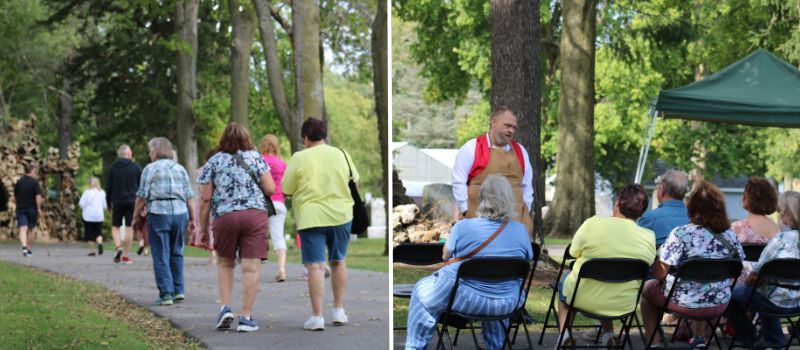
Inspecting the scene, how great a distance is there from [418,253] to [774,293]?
245 centimetres

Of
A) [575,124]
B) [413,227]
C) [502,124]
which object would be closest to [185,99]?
[575,124]

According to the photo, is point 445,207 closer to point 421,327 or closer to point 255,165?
point 255,165

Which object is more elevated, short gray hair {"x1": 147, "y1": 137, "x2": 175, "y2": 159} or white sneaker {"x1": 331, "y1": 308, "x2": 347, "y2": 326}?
short gray hair {"x1": 147, "y1": 137, "x2": 175, "y2": 159}

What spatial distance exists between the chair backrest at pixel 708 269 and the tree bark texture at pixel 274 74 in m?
15.3

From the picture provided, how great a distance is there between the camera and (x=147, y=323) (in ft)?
35.1

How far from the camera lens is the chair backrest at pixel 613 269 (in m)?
7.68

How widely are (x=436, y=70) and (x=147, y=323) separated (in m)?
32.1

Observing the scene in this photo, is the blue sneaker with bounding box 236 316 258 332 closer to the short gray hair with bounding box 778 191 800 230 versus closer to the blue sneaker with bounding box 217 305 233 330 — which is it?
the blue sneaker with bounding box 217 305 233 330

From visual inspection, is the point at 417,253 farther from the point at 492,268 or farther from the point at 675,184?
the point at 675,184

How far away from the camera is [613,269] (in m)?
7.74

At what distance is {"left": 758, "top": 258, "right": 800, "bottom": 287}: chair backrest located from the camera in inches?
325

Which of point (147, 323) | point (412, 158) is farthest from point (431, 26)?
point (412, 158)

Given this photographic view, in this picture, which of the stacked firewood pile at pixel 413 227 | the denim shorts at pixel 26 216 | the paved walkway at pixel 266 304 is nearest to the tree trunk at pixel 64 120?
the denim shorts at pixel 26 216

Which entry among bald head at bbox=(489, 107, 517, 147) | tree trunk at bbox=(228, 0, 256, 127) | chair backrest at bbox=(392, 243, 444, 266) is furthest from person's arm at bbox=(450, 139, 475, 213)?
tree trunk at bbox=(228, 0, 256, 127)
